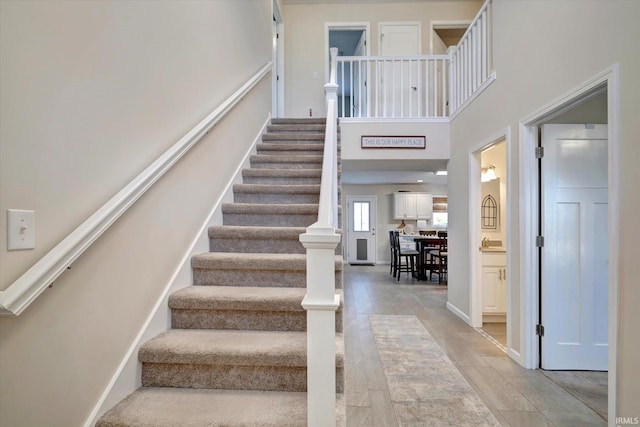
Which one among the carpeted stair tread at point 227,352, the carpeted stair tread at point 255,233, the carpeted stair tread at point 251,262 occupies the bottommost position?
the carpeted stair tread at point 227,352

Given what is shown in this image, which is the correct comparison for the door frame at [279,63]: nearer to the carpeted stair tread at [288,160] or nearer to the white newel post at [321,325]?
the carpeted stair tread at [288,160]

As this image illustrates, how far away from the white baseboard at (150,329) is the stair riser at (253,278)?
85mm

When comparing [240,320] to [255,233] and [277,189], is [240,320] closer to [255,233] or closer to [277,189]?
[255,233]

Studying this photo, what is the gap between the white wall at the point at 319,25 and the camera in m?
5.77

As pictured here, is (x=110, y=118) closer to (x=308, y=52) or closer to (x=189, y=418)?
(x=189, y=418)

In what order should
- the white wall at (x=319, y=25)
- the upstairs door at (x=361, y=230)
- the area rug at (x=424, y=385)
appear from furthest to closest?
the upstairs door at (x=361, y=230) → the white wall at (x=319, y=25) → the area rug at (x=424, y=385)

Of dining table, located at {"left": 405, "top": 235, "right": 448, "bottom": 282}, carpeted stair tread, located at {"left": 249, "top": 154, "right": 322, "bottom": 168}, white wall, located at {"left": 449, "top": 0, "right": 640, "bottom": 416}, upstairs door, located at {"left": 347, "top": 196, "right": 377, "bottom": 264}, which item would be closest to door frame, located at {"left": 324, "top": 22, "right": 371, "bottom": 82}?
white wall, located at {"left": 449, "top": 0, "right": 640, "bottom": 416}

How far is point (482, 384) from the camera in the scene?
241 centimetres

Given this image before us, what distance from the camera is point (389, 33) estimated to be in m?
5.84

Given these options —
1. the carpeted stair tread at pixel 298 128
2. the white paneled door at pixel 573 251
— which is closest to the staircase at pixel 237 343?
the white paneled door at pixel 573 251

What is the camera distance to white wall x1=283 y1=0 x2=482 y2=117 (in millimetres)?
5770

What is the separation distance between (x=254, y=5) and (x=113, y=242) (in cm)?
322

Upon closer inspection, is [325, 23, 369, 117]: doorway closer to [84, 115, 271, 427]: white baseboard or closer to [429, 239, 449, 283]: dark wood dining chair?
[84, 115, 271, 427]: white baseboard

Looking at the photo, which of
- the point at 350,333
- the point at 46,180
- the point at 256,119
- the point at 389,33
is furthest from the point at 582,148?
the point at 389,33
